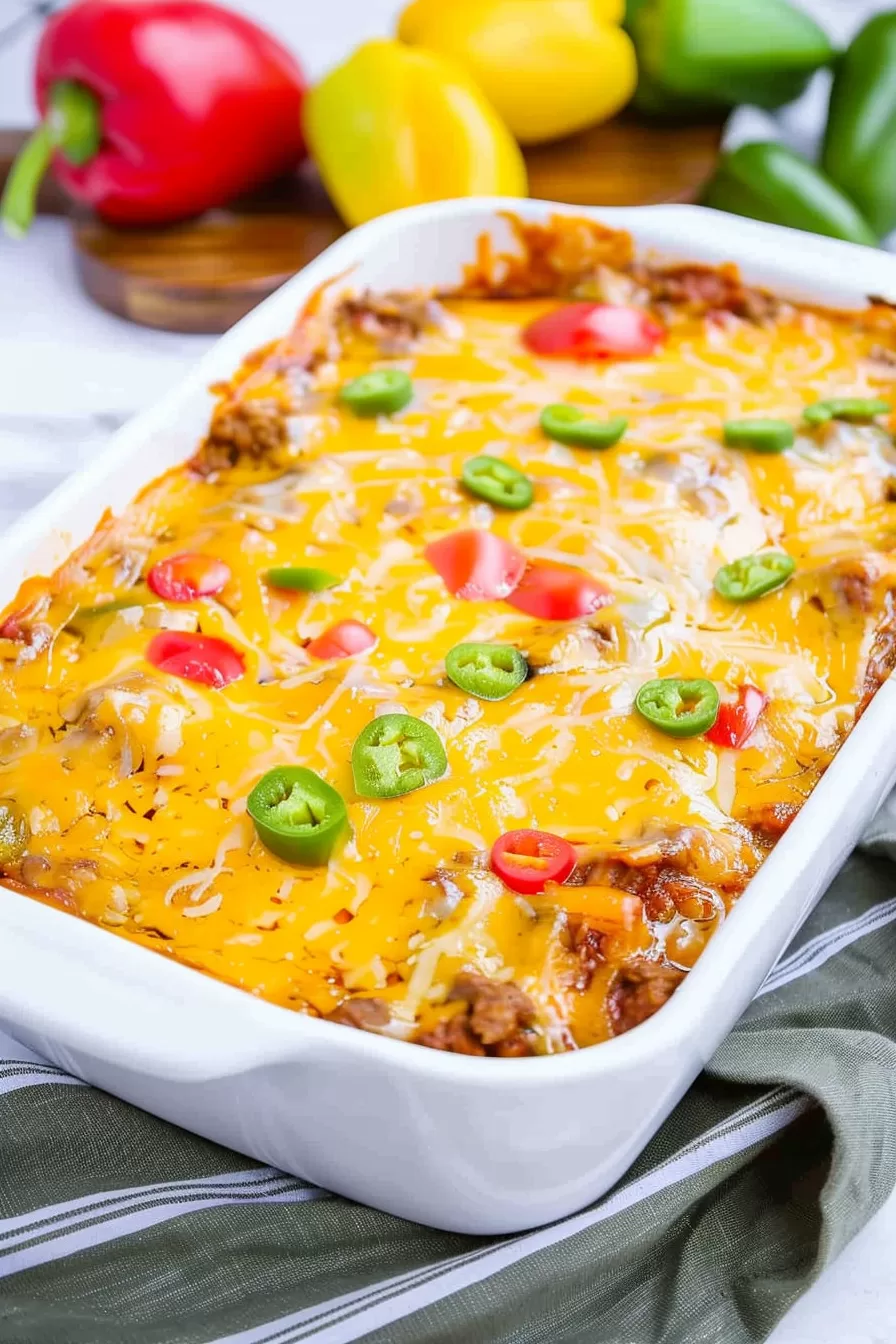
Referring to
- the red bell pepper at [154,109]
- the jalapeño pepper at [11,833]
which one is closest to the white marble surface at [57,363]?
the red bell pepper at [154,109]

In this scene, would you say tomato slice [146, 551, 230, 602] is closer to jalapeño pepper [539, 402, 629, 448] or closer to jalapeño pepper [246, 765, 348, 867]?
jalapeño pepper [246, 765, 348, 867]

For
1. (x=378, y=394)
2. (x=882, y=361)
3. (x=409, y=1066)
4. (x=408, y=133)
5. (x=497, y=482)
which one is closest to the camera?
(x=409, y=1066)

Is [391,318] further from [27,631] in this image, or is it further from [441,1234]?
[441,1234]

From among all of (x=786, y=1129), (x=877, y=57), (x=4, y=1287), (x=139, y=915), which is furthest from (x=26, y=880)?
(x=877, y=57)

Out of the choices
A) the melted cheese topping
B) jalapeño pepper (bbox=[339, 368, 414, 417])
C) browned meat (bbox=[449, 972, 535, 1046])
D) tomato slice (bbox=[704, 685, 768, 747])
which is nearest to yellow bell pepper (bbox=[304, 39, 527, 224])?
the melted cheese topping

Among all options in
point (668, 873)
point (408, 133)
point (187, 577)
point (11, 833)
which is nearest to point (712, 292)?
point (408, 133)

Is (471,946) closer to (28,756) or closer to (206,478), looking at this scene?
(28,756)
